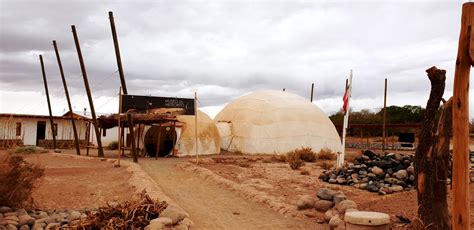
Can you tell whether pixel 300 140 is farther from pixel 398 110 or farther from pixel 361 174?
pixel 398 110

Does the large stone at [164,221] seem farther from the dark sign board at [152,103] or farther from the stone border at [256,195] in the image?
the dark sign board at [152,103]

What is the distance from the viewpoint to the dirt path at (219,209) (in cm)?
766

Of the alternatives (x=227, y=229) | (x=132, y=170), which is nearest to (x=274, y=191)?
(x=227, y=229)

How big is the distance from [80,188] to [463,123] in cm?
953

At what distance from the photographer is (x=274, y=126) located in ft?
90.9

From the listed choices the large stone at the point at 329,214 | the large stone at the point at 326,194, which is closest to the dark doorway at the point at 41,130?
the large stone at the point at 326,194

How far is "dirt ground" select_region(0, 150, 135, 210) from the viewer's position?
9.34 m

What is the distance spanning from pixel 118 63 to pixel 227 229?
14.2 meters

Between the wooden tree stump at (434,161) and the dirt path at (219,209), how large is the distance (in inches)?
77.2

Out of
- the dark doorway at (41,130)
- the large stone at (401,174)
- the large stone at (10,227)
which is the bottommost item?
the large stone at (10,227)

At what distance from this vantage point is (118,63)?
19.8 metres

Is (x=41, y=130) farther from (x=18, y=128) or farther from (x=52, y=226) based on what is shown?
(x=52, y=226)

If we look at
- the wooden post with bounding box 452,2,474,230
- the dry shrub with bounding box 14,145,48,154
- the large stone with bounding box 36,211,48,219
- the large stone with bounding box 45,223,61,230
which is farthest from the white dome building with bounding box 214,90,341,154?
the wooden post with bounding box 452,2,474,230

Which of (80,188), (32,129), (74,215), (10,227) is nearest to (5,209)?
(10,227)
